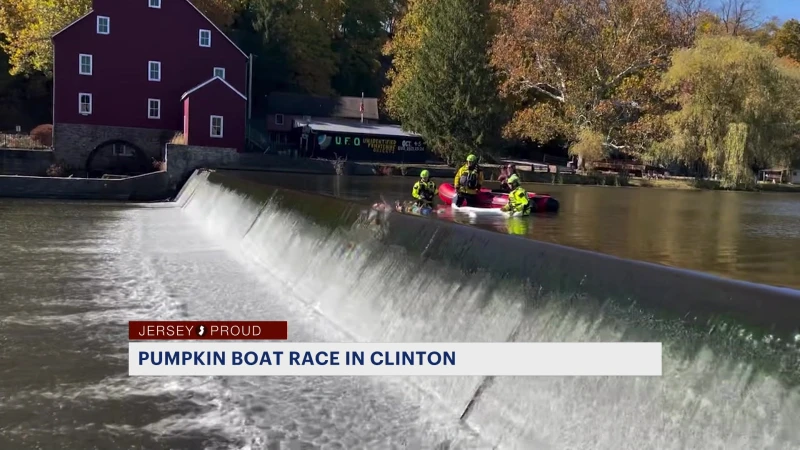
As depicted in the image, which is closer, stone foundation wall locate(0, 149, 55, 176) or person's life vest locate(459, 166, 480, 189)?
person's life vest locate(459, 166, 480, 189)

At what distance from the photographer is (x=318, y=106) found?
60.2m

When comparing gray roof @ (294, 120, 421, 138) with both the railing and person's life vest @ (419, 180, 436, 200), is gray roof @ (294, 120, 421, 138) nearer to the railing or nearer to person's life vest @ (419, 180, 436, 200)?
the railing

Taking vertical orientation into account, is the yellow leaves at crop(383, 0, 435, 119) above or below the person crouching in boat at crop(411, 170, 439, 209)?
above

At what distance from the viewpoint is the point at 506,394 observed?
5641 millimetres

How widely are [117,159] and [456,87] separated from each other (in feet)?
76.6

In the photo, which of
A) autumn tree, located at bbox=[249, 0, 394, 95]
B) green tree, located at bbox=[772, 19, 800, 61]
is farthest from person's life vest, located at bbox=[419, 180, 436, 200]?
green tree, located at bbox=[772, 19, 800, 61]

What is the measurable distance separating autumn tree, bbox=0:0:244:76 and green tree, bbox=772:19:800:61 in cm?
5850

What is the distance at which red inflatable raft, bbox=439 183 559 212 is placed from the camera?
17109 mm

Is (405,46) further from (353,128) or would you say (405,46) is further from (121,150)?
(121,150)

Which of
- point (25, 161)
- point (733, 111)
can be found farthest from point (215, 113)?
point (733, 111)

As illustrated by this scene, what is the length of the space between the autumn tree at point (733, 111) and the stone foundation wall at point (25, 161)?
34694mm

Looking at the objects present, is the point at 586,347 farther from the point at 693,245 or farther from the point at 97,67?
the point at 97,67

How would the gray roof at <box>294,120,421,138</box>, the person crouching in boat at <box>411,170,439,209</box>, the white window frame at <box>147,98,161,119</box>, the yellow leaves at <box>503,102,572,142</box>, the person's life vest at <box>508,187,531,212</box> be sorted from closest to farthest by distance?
the person's life vest at <box>508,187,531,212</box>, the person crouching in boat at <box>411,170,439,209</box>, the white window frame at <box>147,98,161,119</box>, the yellow leaves at <box>503,102,572,142</box>, the gray roof at <box>294,120,421,138</box>

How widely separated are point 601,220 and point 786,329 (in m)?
13.3
